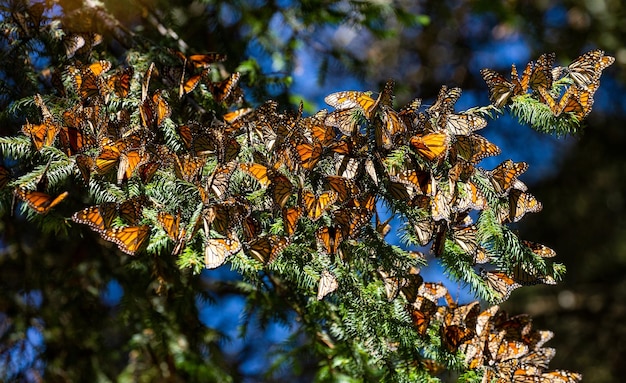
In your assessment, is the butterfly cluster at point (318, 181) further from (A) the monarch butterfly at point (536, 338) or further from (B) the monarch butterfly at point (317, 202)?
(A) the monarch butterfly at point (536, 338)

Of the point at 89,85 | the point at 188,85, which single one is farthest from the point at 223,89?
the point at 89,85

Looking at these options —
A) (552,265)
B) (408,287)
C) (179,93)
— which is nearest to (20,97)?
(179,93)

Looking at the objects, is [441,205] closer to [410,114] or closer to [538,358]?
[410,114]

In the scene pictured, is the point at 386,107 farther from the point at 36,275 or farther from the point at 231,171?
the point at 36,275

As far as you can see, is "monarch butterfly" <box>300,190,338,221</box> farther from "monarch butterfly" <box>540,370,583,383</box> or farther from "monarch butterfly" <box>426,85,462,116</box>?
"monarch butterfly" <box>540,370,583,383</box>

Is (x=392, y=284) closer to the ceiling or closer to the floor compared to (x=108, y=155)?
closer to the floor

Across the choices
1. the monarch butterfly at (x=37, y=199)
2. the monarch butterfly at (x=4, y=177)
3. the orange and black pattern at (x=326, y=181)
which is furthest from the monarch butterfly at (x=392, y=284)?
the monarch butterfly at (x=4, y=177)
